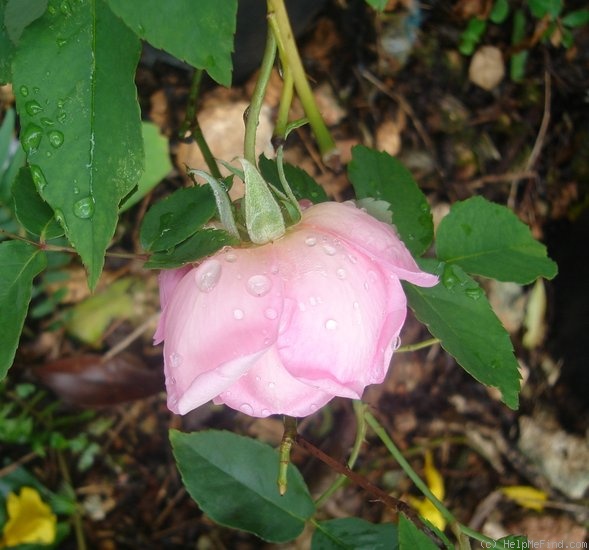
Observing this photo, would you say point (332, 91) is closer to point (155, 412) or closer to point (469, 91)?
point (469, 91)

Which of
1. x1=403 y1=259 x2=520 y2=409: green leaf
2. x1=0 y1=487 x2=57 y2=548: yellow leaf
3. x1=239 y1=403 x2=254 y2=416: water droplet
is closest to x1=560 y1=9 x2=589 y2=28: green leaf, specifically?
x1=403 y1=259 x2=520 y2=409: green leaf

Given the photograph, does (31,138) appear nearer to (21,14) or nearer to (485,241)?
(21,14)

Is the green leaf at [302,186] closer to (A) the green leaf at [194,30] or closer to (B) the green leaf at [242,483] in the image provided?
(A) the green leaf at [194,30]

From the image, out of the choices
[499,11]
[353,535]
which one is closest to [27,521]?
[353,535]

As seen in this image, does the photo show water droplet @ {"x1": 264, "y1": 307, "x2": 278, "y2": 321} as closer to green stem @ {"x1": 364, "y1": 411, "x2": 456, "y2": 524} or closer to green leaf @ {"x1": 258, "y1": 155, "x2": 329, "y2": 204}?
green leaf @ {"x1": 258, "y1": 155, "x2": 329, "y2": 204}

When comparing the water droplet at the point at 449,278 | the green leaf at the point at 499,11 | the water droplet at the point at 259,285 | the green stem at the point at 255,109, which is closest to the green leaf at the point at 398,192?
the water droplet at the point at 449,278

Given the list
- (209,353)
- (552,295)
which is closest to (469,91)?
(552,295)
